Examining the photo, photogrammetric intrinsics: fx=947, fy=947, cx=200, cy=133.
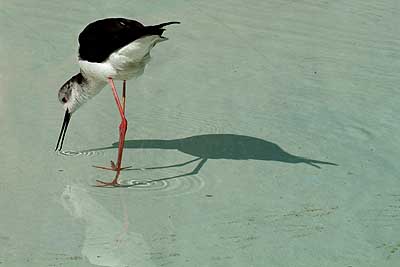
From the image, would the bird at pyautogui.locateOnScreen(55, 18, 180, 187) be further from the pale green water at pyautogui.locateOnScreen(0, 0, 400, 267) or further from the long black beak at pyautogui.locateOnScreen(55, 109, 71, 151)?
the pale green water at pyautogui.locateOnScreen(0, 0, 400, 267)

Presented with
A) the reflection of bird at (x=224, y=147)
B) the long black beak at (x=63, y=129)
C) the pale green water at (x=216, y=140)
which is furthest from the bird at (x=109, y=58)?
the reflection of bird at (x=224, y=147)

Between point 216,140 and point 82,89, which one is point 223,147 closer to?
point 216,140

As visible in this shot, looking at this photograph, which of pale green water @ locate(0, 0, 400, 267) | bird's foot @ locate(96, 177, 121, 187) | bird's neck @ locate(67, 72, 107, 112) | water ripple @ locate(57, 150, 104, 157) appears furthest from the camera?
bird's neck @ locate(67, 72, 107, 112)

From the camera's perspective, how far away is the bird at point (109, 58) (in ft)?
15.6

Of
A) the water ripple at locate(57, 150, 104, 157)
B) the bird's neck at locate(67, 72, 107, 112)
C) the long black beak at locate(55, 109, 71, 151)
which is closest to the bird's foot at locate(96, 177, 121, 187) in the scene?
the water ripple at locate(57, 150, 104, 157)

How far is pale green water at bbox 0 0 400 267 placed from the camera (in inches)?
164

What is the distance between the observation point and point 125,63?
195 inches

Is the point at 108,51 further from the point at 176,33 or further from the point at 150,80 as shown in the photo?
the point at 176,33

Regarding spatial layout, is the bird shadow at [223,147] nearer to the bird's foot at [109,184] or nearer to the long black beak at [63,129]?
the long black beak at [63,129]

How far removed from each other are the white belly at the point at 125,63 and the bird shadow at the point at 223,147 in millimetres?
395

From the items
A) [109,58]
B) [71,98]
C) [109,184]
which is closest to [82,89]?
[71,98]

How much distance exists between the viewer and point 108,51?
489 centimetres

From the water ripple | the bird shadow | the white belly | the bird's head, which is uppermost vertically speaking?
the white belly

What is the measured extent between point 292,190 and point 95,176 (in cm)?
99
